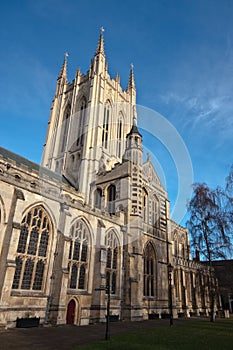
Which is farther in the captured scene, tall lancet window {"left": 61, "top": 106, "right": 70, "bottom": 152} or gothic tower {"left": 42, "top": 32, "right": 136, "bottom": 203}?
tall lancet window {"left": 61, "top": 106, "right": 70, "bottom": 152}

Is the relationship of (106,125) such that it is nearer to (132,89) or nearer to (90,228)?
(132,89)

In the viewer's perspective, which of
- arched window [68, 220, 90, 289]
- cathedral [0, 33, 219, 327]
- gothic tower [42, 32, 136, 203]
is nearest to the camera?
cathedral [0, 33, 219, 327]

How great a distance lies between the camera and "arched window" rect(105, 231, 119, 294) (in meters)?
23.1

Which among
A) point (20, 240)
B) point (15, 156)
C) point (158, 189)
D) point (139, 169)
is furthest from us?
point (158, 189)

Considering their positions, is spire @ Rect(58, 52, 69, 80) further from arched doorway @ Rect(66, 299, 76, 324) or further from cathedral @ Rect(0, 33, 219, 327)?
arched doorway @ Rect(66, 299, 76, 324)

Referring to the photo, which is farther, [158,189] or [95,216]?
[158,189]

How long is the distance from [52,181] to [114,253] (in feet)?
33.6

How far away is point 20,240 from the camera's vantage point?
16.8 m

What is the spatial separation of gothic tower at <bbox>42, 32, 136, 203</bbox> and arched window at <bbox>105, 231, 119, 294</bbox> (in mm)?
9390

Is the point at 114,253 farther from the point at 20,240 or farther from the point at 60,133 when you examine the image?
the point at 60,133

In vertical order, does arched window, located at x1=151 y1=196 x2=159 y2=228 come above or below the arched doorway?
above

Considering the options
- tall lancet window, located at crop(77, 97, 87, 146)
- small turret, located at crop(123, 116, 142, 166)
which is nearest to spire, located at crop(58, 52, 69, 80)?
tall lancet window, located at crop(77, 97, 87, 146)

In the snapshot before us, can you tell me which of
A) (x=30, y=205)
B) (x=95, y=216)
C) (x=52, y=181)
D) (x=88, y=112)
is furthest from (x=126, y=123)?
(x=30, y=205)

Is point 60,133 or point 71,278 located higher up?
point 60,133
